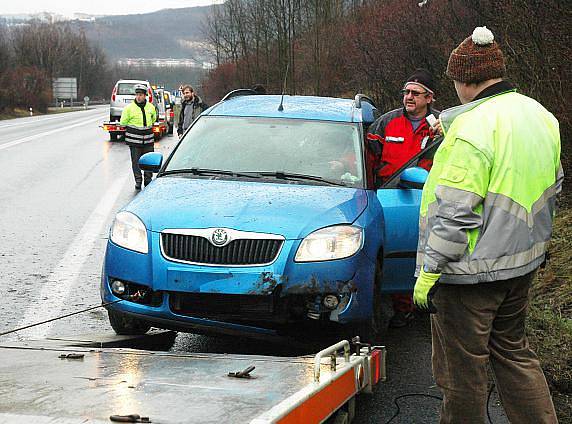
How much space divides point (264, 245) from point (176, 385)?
1.74m

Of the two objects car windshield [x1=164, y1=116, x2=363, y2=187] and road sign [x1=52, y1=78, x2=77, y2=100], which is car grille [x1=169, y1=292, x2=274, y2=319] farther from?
road sign [x1=52, y1=78, x2=77, y2=100]

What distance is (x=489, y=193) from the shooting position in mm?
4012

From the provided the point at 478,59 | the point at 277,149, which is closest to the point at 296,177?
the point at 277,149

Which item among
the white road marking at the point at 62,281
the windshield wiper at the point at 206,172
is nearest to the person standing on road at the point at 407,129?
the windshield wiper at the point at 206,172

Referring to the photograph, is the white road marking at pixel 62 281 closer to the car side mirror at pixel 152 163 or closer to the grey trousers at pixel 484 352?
the car side mirror at pixel 152 163

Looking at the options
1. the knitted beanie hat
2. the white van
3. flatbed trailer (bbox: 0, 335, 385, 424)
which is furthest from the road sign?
the knitted beanie hat

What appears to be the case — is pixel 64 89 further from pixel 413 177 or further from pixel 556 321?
pixel 556 321

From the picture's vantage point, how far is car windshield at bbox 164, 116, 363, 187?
22.4 ft

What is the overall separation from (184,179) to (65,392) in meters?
3.06

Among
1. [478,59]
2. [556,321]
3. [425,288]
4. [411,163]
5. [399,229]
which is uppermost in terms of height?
[478,59]

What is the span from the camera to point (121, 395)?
3.78 metres

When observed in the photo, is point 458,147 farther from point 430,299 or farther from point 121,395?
point 121,395

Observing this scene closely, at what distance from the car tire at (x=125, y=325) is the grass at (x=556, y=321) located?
2.46 meters

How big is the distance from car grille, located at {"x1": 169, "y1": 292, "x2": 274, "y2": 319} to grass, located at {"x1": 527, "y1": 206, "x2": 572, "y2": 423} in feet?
5.56
